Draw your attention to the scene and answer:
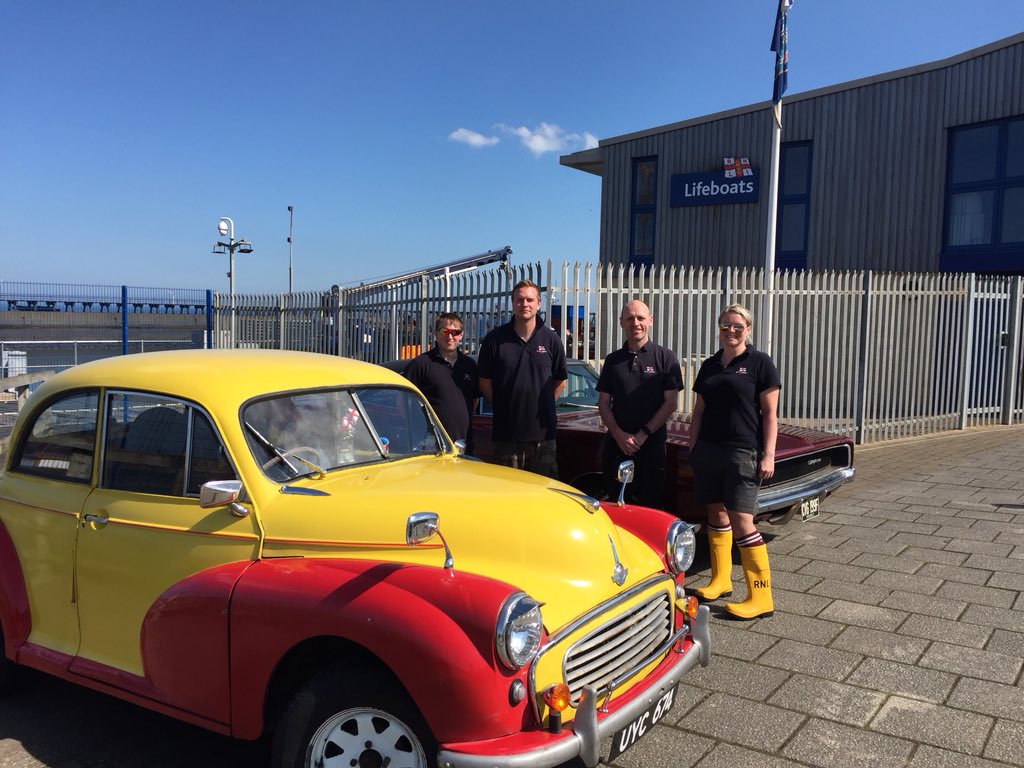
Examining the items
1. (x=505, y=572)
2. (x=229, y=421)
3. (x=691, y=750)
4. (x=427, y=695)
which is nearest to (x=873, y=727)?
(x=691, y=750)

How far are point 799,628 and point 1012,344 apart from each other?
425 inches

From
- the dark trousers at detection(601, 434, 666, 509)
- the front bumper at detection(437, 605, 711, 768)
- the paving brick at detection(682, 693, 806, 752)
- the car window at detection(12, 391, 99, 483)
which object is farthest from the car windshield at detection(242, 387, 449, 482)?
the paving brick at detection(682, 693, 806, 752)

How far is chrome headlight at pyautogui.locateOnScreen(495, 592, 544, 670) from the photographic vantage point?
2.50 metres

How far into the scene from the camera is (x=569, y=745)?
2516 mm

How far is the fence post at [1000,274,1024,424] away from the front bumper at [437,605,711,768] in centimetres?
1271

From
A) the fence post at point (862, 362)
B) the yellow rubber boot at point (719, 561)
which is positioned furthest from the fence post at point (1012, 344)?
the yellow rubber boot at point (719, 561)

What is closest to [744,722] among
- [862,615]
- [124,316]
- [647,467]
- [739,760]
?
[739,760]

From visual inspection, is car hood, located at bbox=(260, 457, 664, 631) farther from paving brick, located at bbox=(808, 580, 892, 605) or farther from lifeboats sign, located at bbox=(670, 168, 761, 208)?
lifeboats sign, located at bbox=(670, 168, 761, 208)

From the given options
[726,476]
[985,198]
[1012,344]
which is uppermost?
[985,198]

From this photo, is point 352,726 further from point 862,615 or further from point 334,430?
point 862,615

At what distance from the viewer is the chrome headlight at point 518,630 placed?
2498mm

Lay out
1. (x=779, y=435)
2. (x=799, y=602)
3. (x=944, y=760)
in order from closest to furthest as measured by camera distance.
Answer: (x=944, y=760)
(x=799, y=602)
(x=779, y=435)

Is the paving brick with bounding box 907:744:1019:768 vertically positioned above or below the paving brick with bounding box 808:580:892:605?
below

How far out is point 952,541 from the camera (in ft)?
21.0
